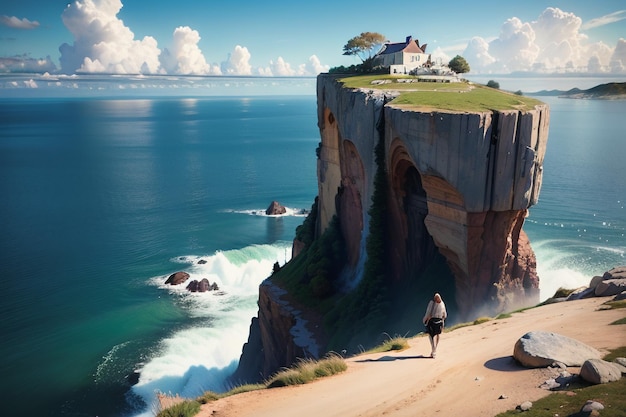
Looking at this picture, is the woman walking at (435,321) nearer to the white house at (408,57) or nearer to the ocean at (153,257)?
the ocean at (153,257)

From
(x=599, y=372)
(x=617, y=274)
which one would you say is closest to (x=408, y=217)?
(x=617, y=274)

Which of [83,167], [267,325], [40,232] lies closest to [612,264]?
[267,325]

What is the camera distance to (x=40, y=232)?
229ft

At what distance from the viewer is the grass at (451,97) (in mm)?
25000

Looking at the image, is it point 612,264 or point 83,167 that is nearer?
point 612,264

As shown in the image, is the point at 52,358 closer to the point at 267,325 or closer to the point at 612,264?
the point at 267,325

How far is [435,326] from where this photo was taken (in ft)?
47.8

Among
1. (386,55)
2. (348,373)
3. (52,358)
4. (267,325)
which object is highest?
(386,55)

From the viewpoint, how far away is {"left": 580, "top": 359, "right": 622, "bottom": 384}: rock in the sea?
1002 centimetres

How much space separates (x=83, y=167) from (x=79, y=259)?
63.3 m

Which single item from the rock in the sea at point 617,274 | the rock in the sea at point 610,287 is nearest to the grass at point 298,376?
the rock in the sea at point 610,287

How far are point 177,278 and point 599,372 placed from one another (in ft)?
166

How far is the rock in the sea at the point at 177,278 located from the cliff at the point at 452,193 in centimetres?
2510

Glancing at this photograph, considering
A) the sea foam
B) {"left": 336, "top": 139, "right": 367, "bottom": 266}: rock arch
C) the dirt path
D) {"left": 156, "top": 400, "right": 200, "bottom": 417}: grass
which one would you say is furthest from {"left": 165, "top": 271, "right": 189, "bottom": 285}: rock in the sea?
{"left": 156, "top": 400, "right": 200, "bottom": 417}: grass
